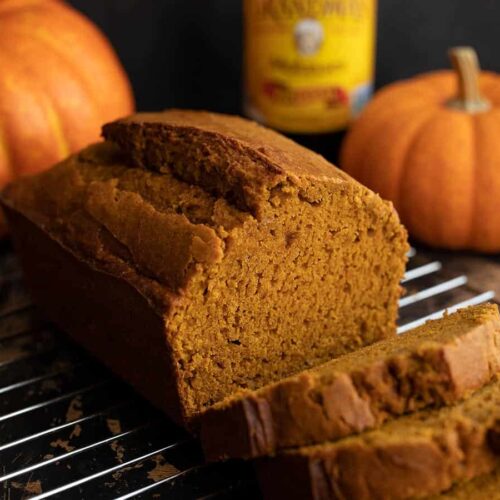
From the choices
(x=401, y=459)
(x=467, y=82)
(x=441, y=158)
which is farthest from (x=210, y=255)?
(x=467, y=82)

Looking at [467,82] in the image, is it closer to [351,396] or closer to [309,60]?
[309,60]

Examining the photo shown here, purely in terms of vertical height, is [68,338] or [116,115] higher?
[116,115]

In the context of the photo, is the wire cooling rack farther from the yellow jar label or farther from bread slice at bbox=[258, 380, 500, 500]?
the yellow jar label

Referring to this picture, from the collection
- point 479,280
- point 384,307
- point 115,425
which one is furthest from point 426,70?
point 115,425

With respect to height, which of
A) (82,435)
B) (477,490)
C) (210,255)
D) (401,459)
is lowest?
(82,435)

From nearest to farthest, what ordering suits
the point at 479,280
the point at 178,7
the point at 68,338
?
the point at 68,338
the point at 479,280
the point at 178,7

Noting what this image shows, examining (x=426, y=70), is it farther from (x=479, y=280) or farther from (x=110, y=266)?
(x=110, y=266)
